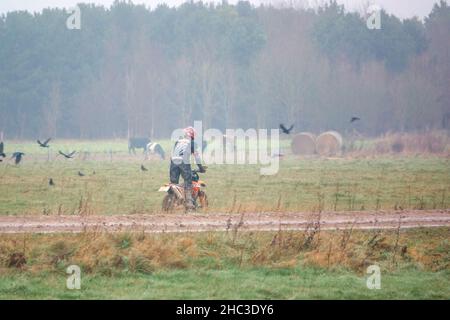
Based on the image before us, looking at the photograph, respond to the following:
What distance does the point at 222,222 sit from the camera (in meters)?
17.1

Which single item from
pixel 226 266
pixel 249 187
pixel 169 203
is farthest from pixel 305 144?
pixel 226 266

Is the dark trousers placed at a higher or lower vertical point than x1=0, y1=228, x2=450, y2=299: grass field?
higher

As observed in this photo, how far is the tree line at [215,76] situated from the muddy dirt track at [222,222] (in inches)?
2673

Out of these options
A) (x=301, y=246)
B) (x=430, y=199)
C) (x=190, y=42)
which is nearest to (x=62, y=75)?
(x=190, y=42)

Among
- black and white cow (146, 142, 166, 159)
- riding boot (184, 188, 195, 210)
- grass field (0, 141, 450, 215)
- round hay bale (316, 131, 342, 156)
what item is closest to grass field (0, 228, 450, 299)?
grass field (0, 141, 450, 215)

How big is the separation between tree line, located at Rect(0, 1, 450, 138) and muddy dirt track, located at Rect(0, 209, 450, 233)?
67.9 meters

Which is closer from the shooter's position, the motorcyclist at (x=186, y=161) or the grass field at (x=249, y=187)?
the motorcyclist at (x=186, y=161)

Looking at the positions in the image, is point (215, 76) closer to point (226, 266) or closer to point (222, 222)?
point (222, 222)

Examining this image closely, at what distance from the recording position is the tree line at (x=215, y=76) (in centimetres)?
9006

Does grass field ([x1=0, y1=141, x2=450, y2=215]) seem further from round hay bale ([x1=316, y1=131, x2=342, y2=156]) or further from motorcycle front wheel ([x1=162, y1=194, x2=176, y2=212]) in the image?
round hay bale ([x1=316, y1=131, x2=342, y2=156])

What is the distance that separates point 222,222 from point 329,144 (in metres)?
38.9

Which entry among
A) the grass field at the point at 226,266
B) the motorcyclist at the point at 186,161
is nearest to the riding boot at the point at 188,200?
the motorcyclist at the point at 186,161

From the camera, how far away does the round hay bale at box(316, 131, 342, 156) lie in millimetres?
54906

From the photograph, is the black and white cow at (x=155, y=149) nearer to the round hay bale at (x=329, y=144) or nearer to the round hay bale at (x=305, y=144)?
the round hay bale at (x=305, y=144)
